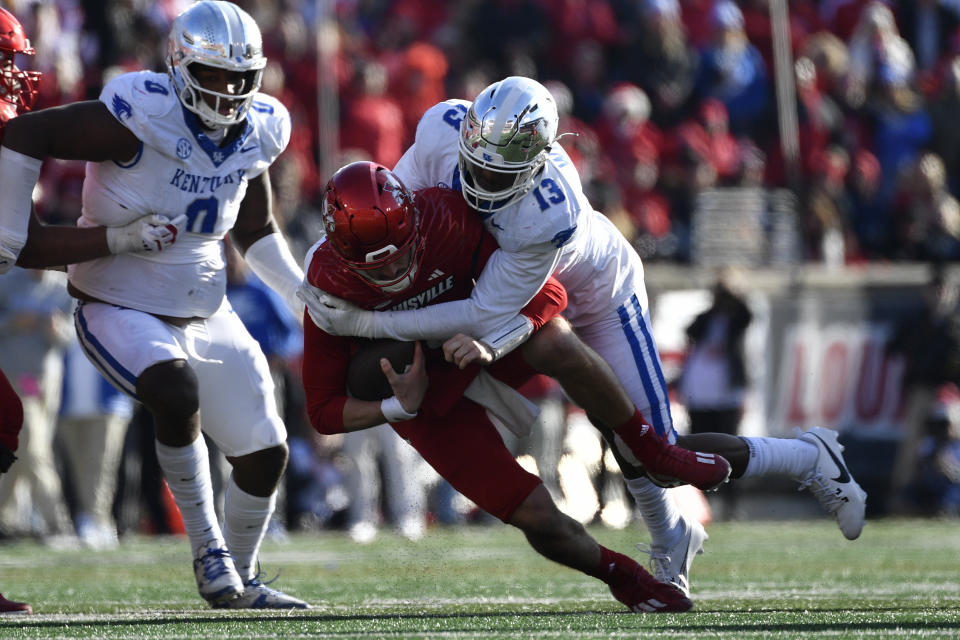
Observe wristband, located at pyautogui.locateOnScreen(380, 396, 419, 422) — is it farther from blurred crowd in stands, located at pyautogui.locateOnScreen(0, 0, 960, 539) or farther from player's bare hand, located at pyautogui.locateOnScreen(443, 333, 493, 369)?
blurred crowd in stands, located at pyautogui.locateOnScreen(0, 0, 960, 539)

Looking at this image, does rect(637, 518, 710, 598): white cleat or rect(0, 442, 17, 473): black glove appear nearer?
rect(0, 442, 17, 473): black glove

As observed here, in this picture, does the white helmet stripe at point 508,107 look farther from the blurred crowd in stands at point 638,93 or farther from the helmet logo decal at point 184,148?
the blurred crowd in stands at point 638,93

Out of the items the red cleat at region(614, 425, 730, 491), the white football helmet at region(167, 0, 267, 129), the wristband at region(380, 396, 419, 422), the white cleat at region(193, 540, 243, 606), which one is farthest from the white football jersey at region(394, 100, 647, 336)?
the white cleat at region(193, 540, 243, 606)

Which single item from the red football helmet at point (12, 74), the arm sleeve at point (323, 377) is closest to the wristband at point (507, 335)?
the arm sleeve at point (323, 377)

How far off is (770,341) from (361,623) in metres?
6.72

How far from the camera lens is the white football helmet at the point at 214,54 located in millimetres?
4816

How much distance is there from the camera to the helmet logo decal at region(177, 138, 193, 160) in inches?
193

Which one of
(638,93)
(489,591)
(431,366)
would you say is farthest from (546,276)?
(638,93)

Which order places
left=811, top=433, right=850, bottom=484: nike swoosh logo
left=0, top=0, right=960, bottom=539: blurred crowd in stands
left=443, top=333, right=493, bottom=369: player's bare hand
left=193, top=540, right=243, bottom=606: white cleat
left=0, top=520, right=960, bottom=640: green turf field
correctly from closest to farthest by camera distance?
left=0, top=520, right=960, bottom=640: green turf field, left=443, top=333, right=493, bottom=369: player's bare hand, left=193, top=540, right=243, bottom=606: white cleat, left=811, top=433, right=850, bottom=484: nike swoosh logo, left=0, top=0, right=960, bottom=539: blurred crowd in stands

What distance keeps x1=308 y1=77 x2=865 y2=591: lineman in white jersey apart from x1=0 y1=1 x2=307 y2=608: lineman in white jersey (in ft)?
2.00

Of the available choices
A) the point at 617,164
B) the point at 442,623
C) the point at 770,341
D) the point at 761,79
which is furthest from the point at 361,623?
the point at 761,79

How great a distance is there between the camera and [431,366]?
Result: 4.56m

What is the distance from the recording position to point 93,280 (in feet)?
16.5

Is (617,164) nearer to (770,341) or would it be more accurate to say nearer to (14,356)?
(770,341)
